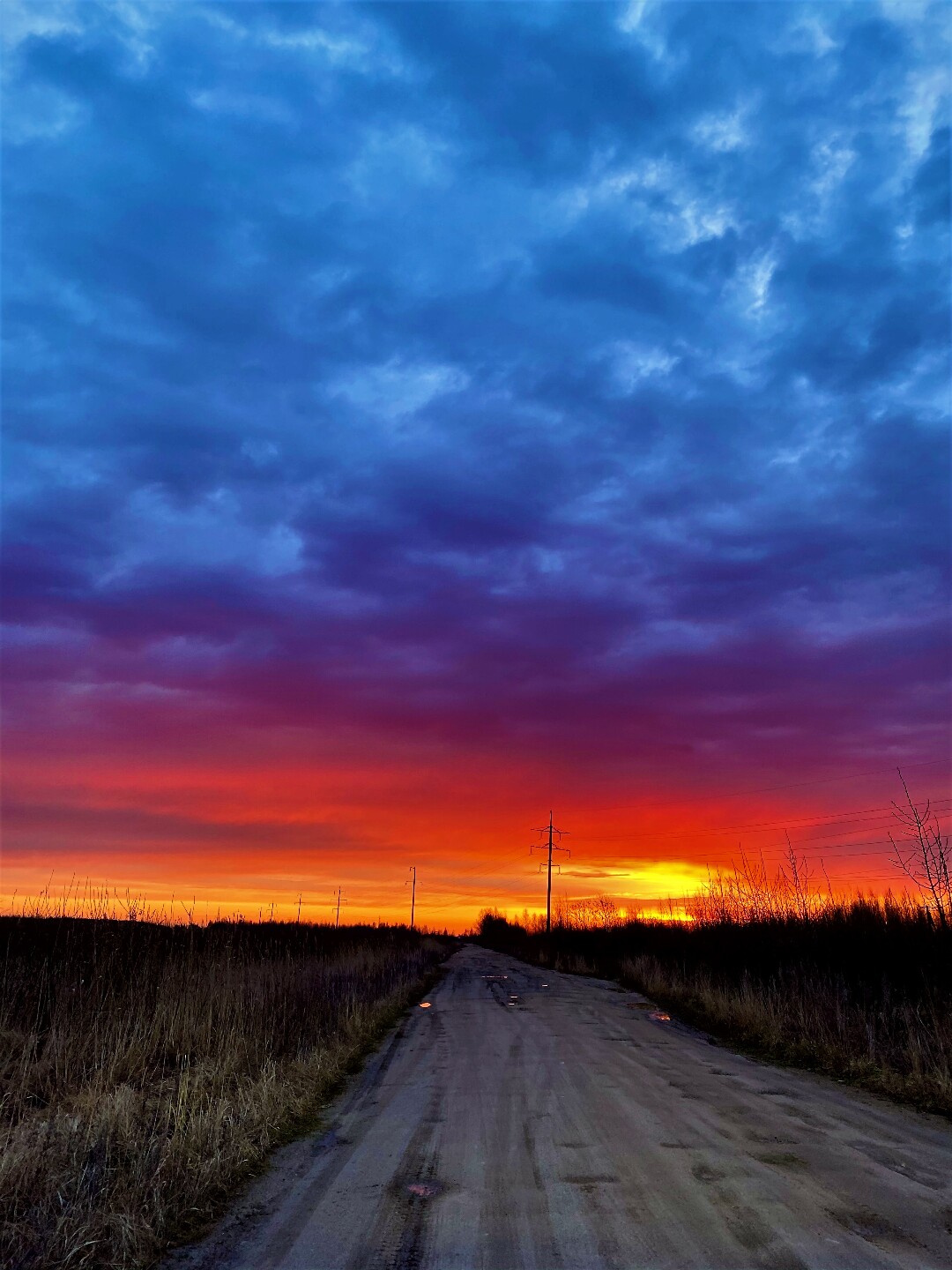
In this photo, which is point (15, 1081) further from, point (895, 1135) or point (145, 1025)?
point (895, 1135)

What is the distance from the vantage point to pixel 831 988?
13938 millimetres

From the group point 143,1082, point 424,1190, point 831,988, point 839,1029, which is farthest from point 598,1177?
point 831,988

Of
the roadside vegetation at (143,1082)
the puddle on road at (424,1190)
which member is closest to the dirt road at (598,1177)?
the puddle on road at (424,1190)

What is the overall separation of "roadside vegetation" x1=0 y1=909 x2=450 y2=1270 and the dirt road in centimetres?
38

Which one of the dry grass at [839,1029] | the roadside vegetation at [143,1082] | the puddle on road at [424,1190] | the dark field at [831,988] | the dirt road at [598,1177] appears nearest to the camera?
the dirt road at [598,1177]

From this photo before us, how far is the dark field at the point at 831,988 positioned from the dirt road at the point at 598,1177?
98cm

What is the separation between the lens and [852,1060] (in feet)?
30.7

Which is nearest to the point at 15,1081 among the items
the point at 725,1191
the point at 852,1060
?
the point at 725,1191

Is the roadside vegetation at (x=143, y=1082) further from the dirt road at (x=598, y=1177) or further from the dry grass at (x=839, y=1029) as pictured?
the dry grass at (x=839, y=1029)

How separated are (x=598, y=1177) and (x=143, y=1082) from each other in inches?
194

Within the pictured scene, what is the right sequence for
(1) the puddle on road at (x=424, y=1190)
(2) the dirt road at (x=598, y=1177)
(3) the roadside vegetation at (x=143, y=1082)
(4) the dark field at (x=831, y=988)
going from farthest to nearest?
1. (4) the dark field at (x=831, y=988)
2. (1) the puddle on road at (x=424, y=1190)
3. (3) the roadside vegetation at (x=143, y=1082)
4. (2) the dirt road at (x=598, y=1177)

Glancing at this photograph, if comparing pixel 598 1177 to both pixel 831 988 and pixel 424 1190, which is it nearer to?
pixel 424 1190

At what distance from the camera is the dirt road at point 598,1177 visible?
13.5 feet

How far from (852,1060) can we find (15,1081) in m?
9.06
